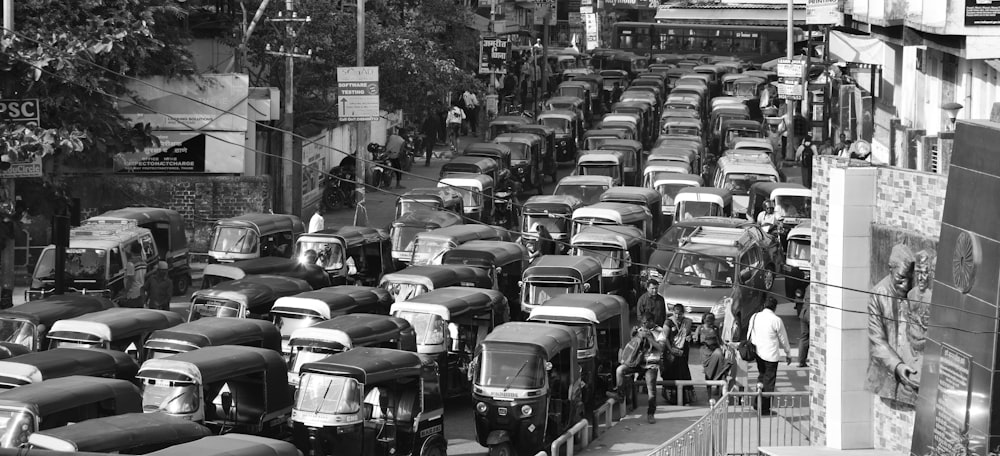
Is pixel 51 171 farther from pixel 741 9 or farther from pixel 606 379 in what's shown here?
pixel 741 9

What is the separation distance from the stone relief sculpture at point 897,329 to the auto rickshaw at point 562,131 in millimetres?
32906

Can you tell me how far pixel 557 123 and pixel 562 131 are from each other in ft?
1.30

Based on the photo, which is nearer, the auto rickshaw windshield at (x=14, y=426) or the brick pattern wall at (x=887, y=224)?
the brick pattern wall at (x=887, y=224)

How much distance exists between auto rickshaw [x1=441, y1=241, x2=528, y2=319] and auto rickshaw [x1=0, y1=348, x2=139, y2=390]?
28.3 feet

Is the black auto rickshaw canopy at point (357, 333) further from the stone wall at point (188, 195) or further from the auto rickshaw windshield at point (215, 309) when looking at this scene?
the stone wall at point (188, 195)

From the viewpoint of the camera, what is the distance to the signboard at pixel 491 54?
53.3 m

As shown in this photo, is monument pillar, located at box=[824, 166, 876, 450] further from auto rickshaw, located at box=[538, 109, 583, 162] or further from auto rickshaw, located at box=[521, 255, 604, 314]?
auto rickshaw, located at box=[538, 109, 583, 162]

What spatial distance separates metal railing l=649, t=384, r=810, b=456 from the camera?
1762cm

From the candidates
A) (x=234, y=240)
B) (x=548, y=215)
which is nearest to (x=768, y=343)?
(x=548, y=215)

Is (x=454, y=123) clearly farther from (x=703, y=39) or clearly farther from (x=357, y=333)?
(x=703, y=39)

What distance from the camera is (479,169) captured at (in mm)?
38531

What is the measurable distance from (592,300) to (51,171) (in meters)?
12.3

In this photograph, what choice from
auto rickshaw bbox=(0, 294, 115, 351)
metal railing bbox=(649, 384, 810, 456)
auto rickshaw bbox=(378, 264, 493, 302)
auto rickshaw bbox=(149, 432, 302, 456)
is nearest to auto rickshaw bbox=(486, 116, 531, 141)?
auto rickshaw bbox=(378, 264, 493, 302)

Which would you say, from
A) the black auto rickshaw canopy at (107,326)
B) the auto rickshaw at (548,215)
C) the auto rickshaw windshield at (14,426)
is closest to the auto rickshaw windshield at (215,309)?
the black auto rickshaw canopy at (107,326)
